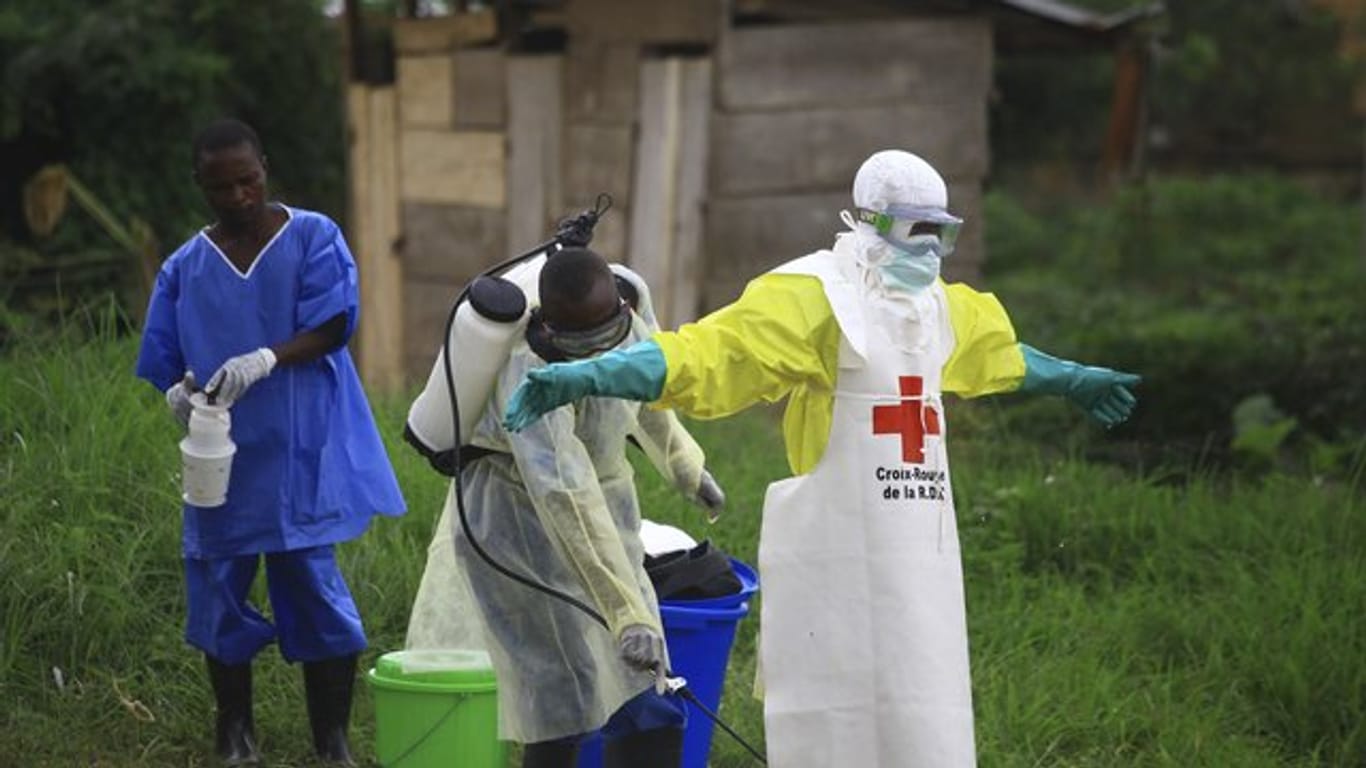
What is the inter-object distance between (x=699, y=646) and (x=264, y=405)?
4.00 feet

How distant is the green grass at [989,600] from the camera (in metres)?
5.95

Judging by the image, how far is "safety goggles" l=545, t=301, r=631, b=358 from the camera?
4629 millimetres

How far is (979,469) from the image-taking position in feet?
28.9

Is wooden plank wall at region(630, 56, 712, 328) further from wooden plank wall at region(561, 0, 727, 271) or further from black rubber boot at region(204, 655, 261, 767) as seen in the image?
black rubber boot at region(204, 655, 261, 767)

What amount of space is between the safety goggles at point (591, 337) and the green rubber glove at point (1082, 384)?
103cm

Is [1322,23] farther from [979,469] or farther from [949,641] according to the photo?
[949,641]

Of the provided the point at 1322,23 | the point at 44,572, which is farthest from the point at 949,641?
the point at 1322,23

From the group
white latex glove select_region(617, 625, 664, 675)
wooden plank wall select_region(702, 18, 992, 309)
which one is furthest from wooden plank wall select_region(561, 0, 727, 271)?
white latex glove select_region(617, 625, 664, 675)

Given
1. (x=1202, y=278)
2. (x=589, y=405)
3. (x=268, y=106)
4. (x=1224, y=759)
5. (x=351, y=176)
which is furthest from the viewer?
(x=1202, y=278)

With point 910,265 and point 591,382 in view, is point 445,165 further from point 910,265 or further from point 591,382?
point 591,382

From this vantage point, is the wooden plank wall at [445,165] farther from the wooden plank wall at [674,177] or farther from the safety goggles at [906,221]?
the safety goggles at [906,221]

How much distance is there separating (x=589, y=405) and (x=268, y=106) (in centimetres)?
1045

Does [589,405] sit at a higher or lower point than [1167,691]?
higher

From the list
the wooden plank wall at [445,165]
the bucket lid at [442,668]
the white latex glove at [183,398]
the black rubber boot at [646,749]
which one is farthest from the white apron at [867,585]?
the wooden plank wall at [445,165]
